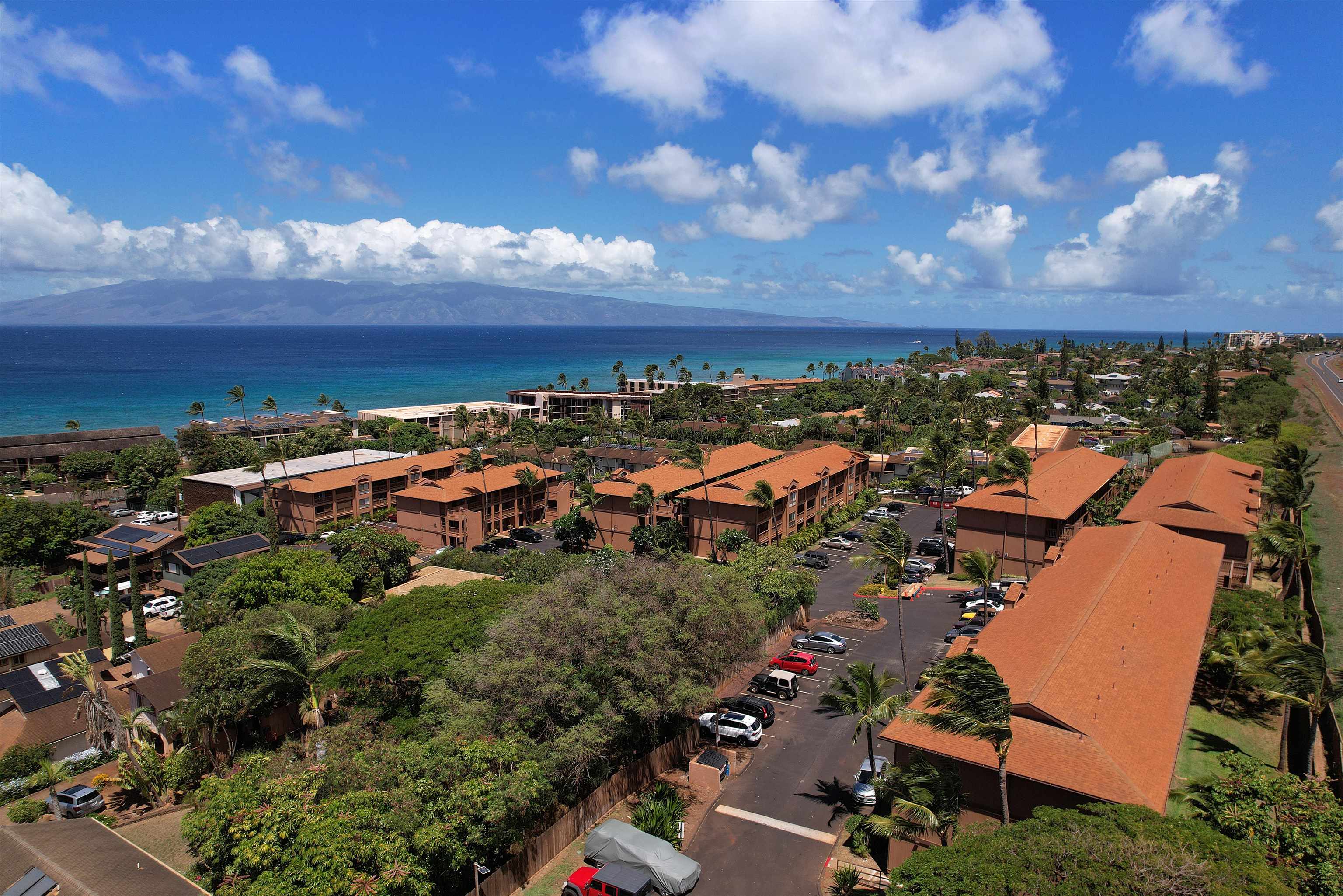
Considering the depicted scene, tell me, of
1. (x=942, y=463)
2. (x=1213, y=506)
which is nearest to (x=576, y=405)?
(x=942, y=463)

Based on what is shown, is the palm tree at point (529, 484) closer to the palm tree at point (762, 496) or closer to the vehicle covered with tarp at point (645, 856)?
the palm tree at point (762, 496)

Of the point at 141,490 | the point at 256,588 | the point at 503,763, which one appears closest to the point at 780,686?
the point at 503,763

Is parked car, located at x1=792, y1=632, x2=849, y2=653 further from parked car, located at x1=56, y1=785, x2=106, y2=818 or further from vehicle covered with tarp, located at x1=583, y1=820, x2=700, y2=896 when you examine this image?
parked car, located at x1=56, y1=785, x2=106, y2=818

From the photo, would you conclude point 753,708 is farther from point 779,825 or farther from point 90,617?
point 90,617

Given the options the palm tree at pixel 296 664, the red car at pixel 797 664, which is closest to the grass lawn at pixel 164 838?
the palm tree at pixel 296 664

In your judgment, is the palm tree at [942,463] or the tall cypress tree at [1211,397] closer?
the palm tree at [942,463]

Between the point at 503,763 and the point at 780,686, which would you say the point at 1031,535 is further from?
the point at 503,763
